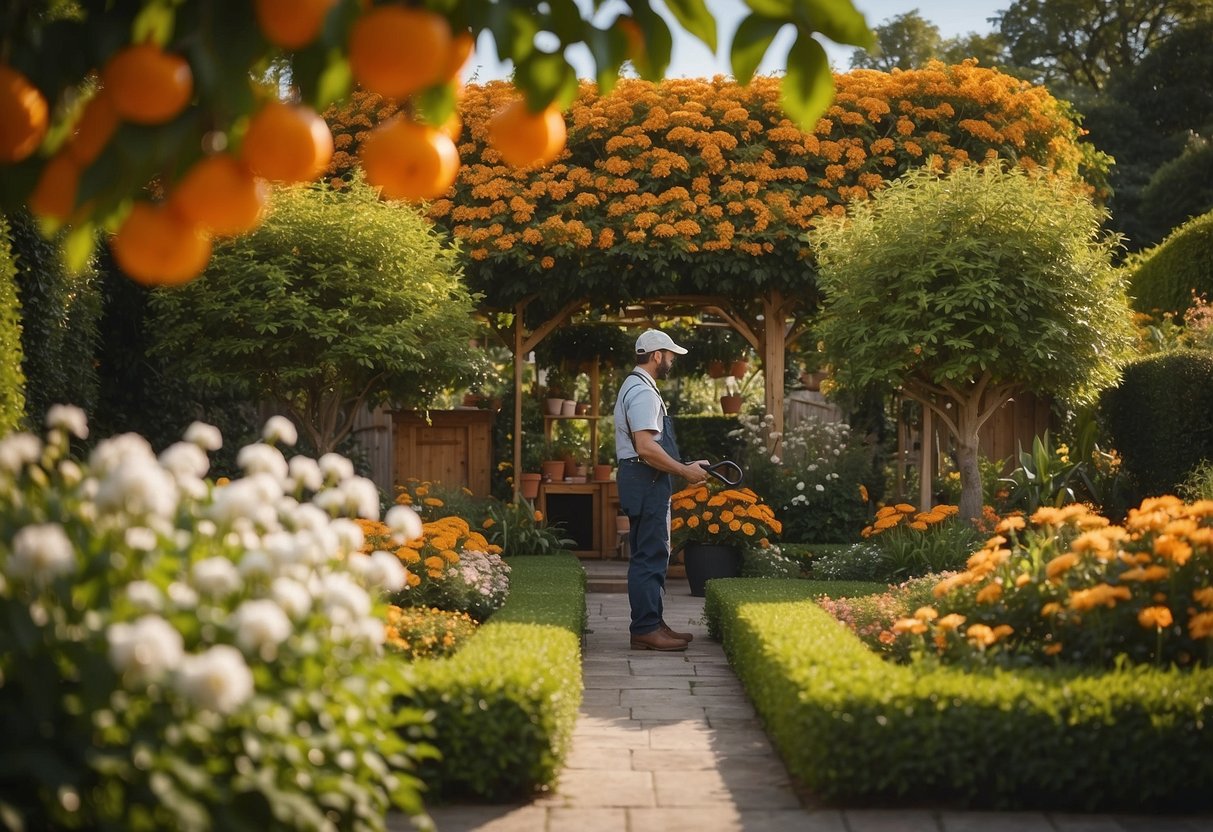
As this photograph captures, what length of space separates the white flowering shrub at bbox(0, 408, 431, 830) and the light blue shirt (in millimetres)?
4127

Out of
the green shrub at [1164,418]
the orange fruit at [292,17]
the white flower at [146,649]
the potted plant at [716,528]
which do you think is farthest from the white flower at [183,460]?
the green shrub at [1164,418]

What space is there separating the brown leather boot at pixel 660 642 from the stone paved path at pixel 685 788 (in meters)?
0.82

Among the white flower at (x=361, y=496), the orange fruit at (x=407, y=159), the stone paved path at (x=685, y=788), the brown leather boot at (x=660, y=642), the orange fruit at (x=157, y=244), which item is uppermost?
the orange fruit at (x=407, y=159)

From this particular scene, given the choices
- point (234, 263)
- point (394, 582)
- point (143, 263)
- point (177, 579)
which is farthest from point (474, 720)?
point (234, 263)

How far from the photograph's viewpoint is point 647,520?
23.9 ft

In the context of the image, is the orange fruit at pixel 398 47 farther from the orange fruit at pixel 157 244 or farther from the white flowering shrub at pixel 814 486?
the white flowering shrub at pixel 814 486

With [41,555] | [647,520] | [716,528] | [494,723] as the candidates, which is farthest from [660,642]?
[41,555]

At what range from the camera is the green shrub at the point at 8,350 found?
5969 millimetres

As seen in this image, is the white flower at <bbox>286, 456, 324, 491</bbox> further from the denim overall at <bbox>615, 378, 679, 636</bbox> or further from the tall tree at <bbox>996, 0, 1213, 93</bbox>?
the tall tree at <bbox>996, 0, 1213, 93</bbox>

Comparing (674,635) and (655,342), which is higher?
(655,342)

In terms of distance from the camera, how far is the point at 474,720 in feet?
13.9

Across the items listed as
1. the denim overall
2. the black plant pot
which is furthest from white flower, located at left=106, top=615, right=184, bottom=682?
the black plant pot

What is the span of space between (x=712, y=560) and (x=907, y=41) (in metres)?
24.9

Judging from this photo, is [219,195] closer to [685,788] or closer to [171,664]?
[171,664]
